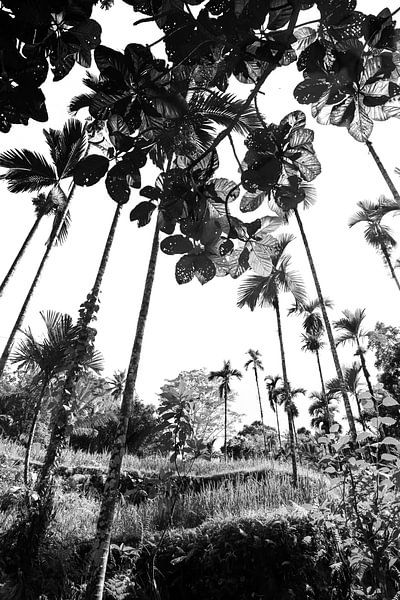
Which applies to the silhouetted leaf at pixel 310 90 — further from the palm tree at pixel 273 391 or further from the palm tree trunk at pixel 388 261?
the palm tree at pixel 273 391

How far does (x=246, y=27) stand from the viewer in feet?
2.12

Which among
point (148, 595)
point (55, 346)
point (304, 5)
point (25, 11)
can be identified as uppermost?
point (55, 346)

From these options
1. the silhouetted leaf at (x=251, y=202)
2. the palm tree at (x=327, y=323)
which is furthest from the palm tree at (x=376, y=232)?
the silhouetted leaf at (x=251, y=202)

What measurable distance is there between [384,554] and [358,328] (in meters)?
17.1

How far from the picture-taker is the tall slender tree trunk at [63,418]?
4.39 metres

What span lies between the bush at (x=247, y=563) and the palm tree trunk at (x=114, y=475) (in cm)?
79

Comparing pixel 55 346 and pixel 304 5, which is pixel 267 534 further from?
pixel 55 346

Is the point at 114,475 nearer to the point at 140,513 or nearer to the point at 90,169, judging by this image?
the point at 140,513

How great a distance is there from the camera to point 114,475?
3865 mm

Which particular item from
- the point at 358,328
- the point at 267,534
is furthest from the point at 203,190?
the point at 358,328

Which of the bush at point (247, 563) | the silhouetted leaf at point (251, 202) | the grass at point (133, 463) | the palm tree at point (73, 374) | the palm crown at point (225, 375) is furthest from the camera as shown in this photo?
the palm crown at point (225, 375)

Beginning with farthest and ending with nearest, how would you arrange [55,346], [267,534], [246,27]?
[55,346] < [267,534] < [246,27]

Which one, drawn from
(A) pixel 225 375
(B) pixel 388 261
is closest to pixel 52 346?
(B) pixel 388 261

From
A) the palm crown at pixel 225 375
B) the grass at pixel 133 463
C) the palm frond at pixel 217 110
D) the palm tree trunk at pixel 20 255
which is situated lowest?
the palm frond at pixel 217 110
